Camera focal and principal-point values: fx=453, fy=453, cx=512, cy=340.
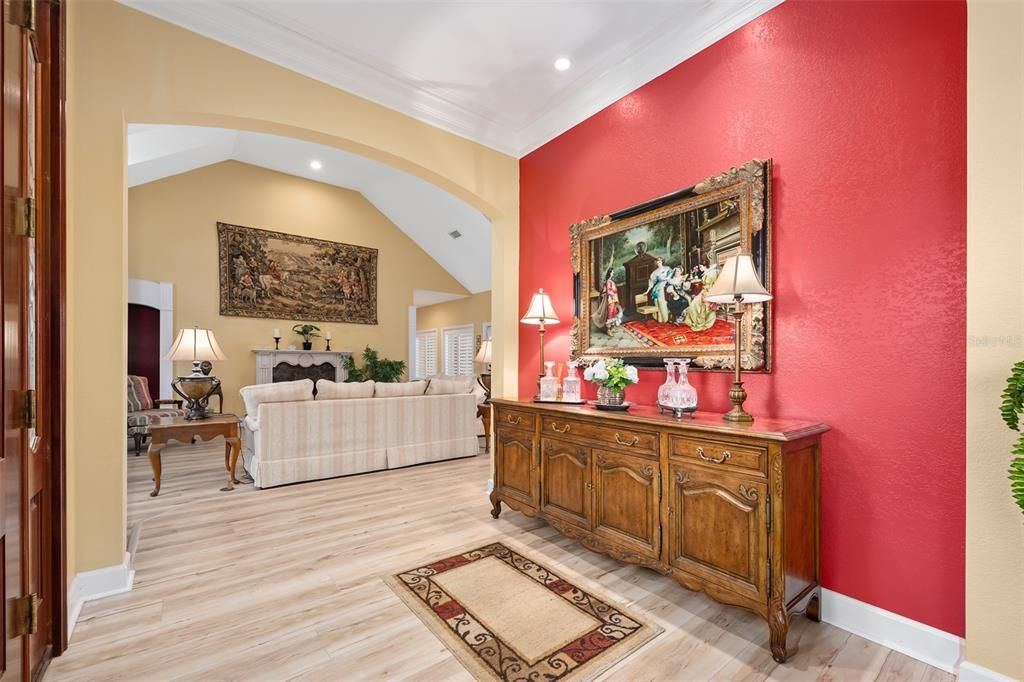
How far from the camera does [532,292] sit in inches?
159

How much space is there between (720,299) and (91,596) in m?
3.55

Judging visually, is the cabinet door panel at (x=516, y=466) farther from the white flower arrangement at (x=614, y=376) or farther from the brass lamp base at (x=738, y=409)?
the brass lamp base at (x=738, y=409)

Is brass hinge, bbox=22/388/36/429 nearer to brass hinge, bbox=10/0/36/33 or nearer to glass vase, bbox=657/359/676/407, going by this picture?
brass hinge, bbox=10/0/36/33

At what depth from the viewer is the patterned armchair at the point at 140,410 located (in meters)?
→ 5.50

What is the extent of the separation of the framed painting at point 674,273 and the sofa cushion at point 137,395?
19.7 ft

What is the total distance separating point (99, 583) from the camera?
236cm

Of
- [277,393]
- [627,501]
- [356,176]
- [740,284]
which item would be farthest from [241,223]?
[740,284]

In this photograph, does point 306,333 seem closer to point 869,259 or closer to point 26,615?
point 26,615

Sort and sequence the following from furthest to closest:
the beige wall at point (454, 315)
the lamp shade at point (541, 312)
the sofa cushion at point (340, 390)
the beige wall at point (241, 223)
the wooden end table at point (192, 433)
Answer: the beige wall at point (454, 315) → the beige wall at point (241, 223) → the sofa cushion at point (340, 390) → the wooden end table at point (192, 433) → the lamp shade at point (541, 312)

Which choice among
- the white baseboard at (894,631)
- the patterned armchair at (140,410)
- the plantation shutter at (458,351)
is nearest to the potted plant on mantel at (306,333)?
the patterned armchair at (140,410)

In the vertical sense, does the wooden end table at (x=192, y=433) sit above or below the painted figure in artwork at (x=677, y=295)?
below

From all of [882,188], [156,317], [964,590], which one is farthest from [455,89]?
[156,317]

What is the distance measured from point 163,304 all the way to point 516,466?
7.31 metres

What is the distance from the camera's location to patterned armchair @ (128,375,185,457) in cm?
550
